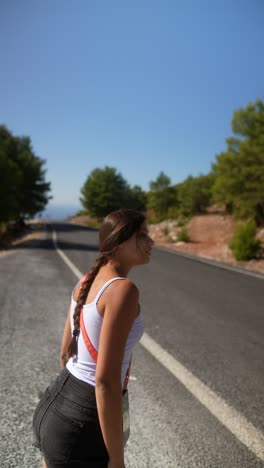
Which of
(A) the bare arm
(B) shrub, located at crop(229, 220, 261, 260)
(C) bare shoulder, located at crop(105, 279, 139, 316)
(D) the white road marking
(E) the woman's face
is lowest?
(D) the white road marking

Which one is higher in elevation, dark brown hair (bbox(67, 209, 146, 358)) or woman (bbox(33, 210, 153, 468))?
dark brown hair (bbox(67, 209, 146, 358))

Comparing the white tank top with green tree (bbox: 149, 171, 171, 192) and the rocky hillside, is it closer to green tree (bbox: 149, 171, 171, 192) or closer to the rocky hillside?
the rocky hillside

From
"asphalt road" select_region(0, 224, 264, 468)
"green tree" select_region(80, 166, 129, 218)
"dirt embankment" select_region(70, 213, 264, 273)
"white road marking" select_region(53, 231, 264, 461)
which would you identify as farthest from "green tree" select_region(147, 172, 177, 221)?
"white road marking" select_region(53, 231, 264, 461)

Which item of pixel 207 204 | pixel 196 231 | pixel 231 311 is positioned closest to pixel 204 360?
pixel 231 311

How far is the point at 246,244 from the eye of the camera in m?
17.9

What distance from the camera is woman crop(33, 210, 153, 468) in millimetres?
1435

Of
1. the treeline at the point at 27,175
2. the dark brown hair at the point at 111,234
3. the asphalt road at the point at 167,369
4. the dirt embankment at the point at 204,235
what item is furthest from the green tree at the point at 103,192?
the dark brown hair at the point at 111,234

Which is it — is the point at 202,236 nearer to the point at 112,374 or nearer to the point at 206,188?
the point at 206,188

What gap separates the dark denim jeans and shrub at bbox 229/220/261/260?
56.8 feet

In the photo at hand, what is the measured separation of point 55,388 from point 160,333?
4.19 meters

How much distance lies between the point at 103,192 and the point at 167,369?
8132 centimetres

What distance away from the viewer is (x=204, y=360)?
4648 millimetres

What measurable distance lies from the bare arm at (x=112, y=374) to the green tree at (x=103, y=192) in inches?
3178

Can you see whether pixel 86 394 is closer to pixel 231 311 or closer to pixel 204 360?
pixel 204 360
